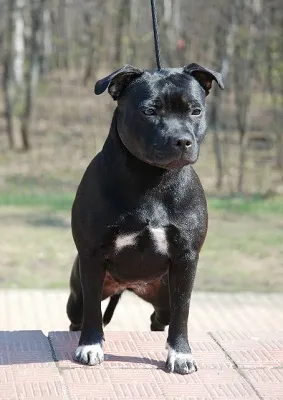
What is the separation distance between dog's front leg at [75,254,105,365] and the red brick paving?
57 millimetres

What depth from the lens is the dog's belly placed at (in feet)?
12.1

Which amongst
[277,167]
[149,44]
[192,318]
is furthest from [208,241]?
[149,44]

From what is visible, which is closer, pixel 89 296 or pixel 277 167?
pixel 89 296

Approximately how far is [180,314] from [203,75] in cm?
113

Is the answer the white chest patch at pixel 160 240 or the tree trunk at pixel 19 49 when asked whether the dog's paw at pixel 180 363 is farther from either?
the tree trunk at pixel 19 49

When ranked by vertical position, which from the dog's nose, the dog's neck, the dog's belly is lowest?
the dog's belly

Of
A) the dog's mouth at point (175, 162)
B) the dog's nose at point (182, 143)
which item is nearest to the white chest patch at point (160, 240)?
the dog's mouth at point (175, 162)

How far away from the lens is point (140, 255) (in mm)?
3734

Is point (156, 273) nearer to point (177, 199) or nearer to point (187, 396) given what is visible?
point (177, 199)

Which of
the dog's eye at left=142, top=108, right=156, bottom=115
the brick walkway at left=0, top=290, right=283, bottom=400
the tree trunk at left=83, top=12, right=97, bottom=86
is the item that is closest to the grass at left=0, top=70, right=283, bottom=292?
the brick walkway at left=0, top=290, right=283, bottom=400

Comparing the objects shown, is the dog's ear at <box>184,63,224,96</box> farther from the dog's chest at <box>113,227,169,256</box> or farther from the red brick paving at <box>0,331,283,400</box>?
the red brick paving at <box>0,331,283,400</box>

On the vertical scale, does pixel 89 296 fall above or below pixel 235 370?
above

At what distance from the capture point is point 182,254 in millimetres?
3756

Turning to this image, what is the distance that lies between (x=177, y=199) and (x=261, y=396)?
951 millimetres
